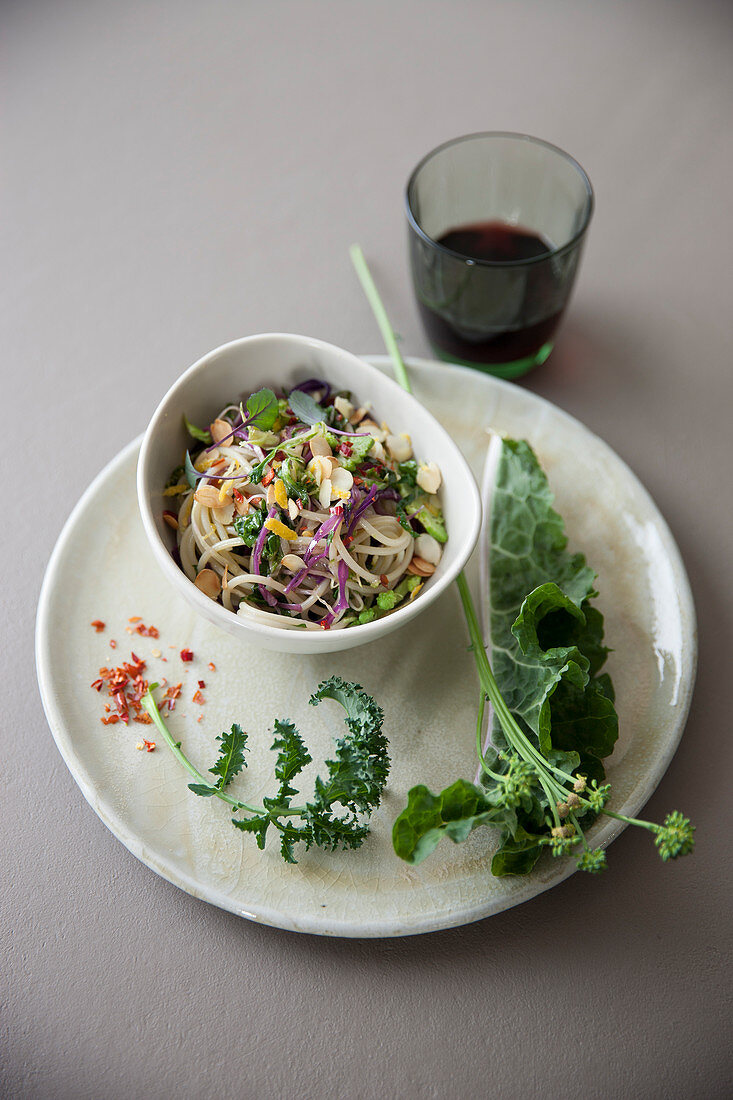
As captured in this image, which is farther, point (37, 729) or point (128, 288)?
point (128, 288)

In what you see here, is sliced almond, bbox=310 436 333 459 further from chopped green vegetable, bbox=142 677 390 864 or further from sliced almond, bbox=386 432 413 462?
chopped green vegetable, bbox=142 677 390 864

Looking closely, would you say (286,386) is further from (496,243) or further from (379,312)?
(496,243)

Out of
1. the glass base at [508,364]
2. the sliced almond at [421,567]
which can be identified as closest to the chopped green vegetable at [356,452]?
the sliced almond at [421,567]

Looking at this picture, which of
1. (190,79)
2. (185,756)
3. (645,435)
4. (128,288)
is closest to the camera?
(185,756)

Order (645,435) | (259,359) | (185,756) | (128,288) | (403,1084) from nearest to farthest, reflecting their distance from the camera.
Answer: (403,1084), (185,756), (259,359), (645,435), (128,288)

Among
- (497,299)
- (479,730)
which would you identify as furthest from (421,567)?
(497,299)

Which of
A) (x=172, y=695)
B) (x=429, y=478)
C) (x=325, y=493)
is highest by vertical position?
(x=325, y=493)

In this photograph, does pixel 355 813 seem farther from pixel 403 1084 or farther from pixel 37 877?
pixel 37 877

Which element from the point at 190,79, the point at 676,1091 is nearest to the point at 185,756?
the point at 676,1091
